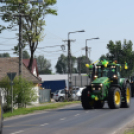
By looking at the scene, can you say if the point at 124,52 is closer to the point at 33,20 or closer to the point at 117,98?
the point at 33,20

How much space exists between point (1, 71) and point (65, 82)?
89.6 ft

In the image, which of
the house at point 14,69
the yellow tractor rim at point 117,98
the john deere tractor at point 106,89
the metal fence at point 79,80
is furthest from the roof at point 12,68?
the yellow tractor rim at point 117,98

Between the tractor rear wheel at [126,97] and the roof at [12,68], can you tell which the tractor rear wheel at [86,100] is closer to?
the tractor rear wheel at [126,97]

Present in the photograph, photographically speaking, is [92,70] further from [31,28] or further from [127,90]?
[31,28]

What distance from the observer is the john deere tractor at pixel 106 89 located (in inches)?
1110

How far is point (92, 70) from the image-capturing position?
30.0 metres

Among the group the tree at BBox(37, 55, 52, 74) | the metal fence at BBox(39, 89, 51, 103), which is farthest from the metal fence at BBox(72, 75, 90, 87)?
the tree at BBox(37, 55, 52, 74)

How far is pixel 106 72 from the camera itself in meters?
29.5

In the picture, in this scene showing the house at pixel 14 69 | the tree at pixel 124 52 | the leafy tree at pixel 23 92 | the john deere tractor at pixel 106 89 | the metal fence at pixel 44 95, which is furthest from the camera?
the tree at pixel 124 52

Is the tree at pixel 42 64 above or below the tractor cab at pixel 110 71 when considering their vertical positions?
above

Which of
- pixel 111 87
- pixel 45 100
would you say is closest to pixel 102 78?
pixel 111 87

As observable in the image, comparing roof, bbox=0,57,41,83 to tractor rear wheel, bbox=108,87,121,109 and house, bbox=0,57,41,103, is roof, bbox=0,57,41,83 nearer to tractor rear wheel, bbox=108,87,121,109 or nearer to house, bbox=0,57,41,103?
house, bbox=0,57,41,103

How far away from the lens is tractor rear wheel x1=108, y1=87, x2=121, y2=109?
27.6m

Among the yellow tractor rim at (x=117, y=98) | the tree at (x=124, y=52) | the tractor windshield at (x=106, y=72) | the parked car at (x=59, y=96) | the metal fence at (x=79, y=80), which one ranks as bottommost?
the parked car at (x=59, y=96)
